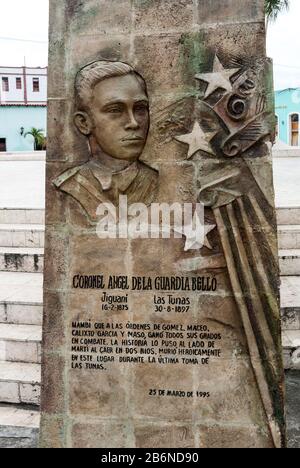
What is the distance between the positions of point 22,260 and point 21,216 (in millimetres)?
1252

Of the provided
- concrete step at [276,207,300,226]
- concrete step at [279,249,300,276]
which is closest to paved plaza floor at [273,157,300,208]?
concrete step at [276,207,300,226]

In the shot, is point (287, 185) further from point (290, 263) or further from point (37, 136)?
point (37, 136)

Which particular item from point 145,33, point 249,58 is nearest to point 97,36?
point 145,33

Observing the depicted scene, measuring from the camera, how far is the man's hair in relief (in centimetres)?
299

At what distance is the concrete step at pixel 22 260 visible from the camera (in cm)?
557

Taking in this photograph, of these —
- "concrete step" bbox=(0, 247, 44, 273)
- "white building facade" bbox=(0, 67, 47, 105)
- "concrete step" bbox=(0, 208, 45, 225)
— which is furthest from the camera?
"white building facade" bbox=(0, 67, 47, 105)

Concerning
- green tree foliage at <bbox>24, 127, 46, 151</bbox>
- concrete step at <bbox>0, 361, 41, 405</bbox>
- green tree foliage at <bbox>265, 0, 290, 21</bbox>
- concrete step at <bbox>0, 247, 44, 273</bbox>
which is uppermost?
green tree foliage at <bbox>265, 0, 290, 21</bbox>

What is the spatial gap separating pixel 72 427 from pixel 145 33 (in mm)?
2532

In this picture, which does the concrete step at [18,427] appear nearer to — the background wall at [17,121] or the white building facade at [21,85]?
the background wall at [17,121]

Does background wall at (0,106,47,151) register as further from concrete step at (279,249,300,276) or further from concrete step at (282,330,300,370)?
concrete step at (282,330,300,370)

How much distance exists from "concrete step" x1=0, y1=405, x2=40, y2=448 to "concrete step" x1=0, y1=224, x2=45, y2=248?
229 cm

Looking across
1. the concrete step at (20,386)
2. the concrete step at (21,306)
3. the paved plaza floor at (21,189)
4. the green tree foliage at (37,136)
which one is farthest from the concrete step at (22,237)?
the green tree foliage at (37,136)

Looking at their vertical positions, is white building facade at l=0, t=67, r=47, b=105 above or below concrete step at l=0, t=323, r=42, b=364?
above

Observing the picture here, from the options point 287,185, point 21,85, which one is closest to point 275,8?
point 287,185
